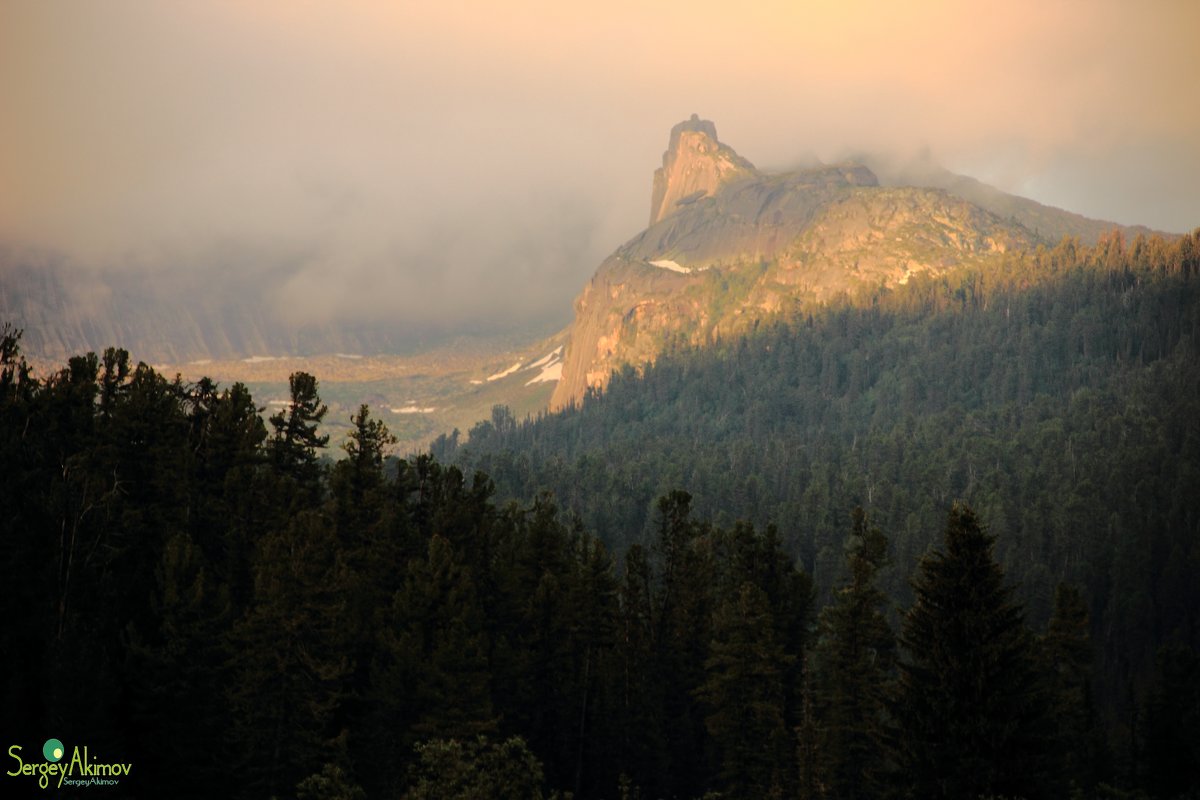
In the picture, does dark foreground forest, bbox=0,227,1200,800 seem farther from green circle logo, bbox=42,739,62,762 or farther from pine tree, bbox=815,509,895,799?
green circle logo, bbox=42,739,62,762

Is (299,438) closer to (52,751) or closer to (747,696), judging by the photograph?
(52,751)

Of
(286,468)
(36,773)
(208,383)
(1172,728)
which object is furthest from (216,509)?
(1172,728)

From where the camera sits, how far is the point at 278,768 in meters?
52.4

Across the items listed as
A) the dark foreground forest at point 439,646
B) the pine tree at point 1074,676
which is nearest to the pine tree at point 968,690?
the dark foreground forest at point 439,646

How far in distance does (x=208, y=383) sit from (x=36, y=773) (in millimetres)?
35374

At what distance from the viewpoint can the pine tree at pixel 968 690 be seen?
135ft

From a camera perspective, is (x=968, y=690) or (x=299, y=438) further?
(x=299, y=438)

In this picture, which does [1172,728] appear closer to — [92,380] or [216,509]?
[216,509]

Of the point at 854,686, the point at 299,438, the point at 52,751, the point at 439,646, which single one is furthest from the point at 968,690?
the point at 299,438

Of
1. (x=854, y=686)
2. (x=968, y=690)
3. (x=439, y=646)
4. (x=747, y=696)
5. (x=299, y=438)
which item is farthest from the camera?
(x=299, y=438)

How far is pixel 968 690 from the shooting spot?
138 ft

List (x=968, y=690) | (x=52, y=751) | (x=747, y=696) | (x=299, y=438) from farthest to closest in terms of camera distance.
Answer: (x=299, y=438) → (x=747, y=696) → (x=52, y=751) → (x=968, y=690)

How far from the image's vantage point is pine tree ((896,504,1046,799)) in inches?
1619

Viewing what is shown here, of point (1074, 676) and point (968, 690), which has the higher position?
point (968, 690)
